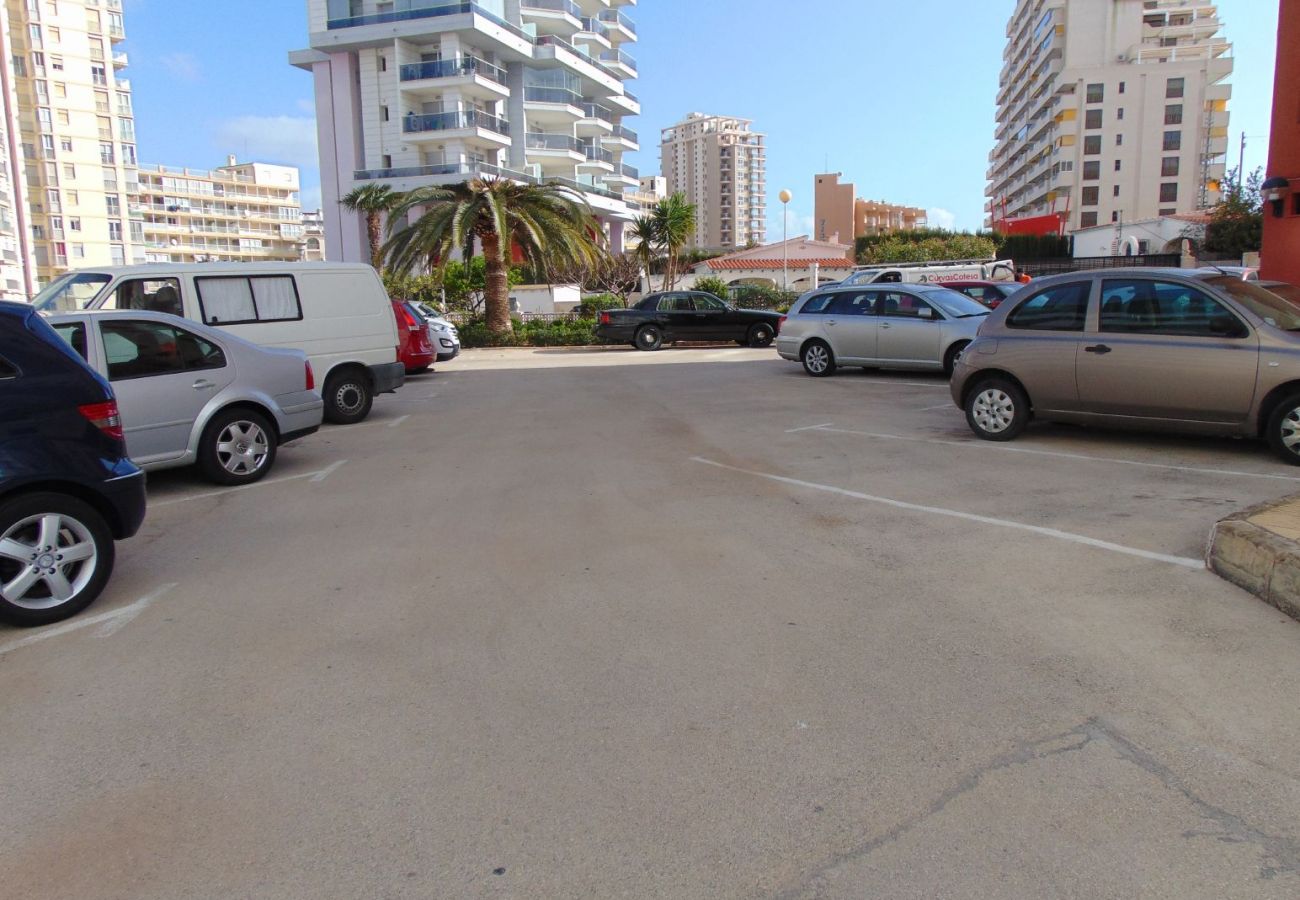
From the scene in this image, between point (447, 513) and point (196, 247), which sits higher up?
point (196, 247)

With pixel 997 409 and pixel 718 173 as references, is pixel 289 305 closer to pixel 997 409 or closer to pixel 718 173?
pixel 997 409

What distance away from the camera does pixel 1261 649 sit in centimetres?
421

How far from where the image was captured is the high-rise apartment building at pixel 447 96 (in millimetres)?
54594

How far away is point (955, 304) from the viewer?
15492mm

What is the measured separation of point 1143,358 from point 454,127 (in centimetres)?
5182

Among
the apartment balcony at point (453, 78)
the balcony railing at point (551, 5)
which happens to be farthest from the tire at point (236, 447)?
the balcony railing at point (551, 5)

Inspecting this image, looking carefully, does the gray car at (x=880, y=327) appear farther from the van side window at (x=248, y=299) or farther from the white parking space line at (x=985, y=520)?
the van side window at (x=248, y=299)

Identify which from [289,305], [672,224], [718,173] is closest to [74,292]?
[289,305]

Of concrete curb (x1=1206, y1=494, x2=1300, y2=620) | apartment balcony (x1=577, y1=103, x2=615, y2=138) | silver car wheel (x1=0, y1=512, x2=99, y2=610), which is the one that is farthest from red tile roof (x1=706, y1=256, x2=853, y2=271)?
silver car wheel (x1=0, y1=512, x2=99, y2=610)

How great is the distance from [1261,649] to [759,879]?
293 cm

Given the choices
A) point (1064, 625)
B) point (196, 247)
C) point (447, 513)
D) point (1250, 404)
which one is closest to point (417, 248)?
point (447, 513)

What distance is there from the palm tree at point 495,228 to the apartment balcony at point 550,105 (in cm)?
3496

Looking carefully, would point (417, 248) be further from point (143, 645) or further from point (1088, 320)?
Answer: point (143, 645)

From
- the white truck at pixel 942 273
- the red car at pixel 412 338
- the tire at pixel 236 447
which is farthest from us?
the white truck at pixel 942 273
